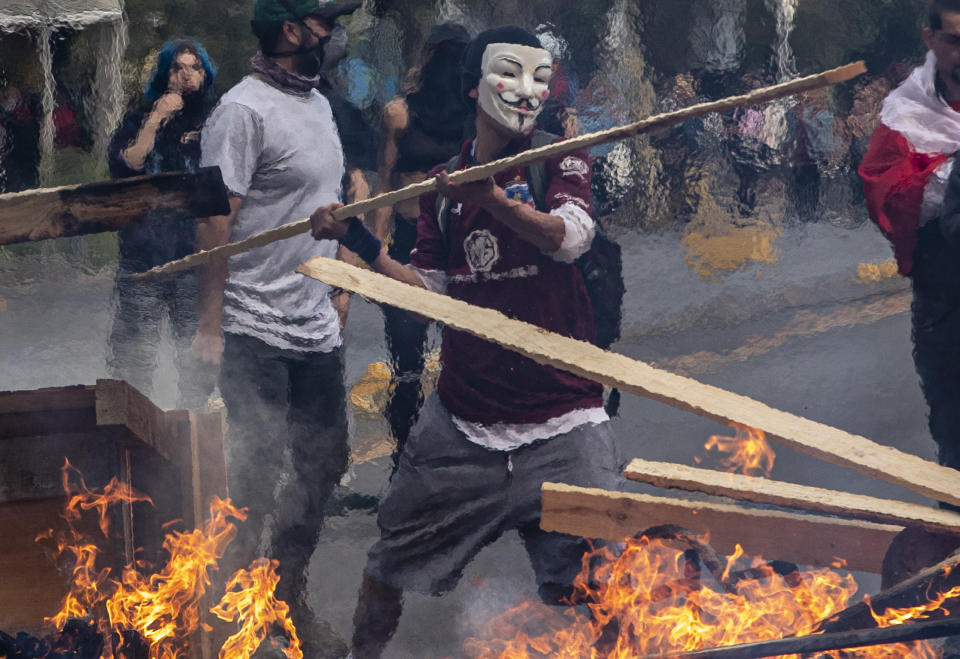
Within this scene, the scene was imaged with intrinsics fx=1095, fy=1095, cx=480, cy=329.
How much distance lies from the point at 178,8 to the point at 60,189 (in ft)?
3.72

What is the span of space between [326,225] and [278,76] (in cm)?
62

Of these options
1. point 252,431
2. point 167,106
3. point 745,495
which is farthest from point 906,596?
point 167,106

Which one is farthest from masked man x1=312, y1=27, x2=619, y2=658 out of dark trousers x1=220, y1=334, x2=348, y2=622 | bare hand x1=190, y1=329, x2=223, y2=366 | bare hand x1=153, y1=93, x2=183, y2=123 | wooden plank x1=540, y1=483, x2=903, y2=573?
bare hand x1=153, y1=93, x2=183, y2=123

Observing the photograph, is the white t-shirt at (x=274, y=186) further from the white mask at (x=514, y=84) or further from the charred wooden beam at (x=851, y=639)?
the charred wooden beam at (x=851, y=639)

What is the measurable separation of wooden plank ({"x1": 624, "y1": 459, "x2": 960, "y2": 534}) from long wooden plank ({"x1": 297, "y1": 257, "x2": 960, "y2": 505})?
94 mm

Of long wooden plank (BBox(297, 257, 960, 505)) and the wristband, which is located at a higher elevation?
the wristband

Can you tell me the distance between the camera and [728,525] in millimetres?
4160

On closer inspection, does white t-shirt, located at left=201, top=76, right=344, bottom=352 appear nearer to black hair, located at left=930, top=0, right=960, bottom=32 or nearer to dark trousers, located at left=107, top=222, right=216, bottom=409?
dark trousers, located at left=107, top=222, right=216, bottom=409

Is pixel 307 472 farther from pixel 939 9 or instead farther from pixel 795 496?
pixel 939 9

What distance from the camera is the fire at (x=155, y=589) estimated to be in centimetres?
371

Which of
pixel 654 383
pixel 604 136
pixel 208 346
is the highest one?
pixel 604 136

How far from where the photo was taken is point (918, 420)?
14.6ft

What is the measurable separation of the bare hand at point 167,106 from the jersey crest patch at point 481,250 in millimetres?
1246

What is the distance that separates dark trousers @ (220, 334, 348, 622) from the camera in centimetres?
443
